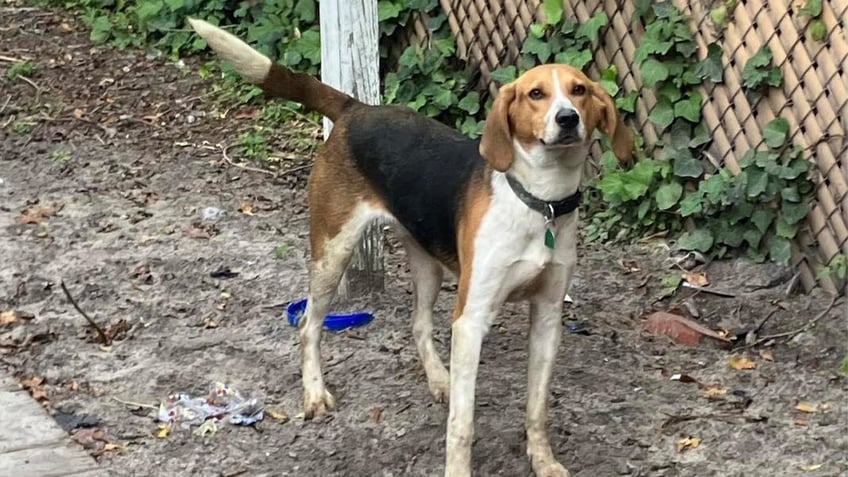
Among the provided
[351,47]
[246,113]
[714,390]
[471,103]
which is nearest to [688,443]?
[714,390]

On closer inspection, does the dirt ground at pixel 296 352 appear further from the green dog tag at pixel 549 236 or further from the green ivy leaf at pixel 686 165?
the green dog tag at pixel 549 236

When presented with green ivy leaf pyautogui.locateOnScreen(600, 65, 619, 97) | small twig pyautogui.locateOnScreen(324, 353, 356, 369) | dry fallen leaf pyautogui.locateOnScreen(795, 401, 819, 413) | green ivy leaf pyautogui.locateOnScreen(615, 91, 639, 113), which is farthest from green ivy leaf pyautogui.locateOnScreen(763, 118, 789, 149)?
small twig pyautogui.locateOnScreen(324, 353, 356, 369)

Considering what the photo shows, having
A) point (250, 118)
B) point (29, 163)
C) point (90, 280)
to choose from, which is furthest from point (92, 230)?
point (250, 118)

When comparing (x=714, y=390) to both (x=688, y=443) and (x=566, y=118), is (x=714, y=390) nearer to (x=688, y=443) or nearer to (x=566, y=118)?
(x=688, y=443)

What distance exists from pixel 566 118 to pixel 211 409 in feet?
6.20

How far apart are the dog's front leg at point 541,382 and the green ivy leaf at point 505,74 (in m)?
2.85

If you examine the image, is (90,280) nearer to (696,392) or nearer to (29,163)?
(29,163)

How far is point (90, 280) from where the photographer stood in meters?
6.04

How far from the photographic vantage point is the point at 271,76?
15.7 feet

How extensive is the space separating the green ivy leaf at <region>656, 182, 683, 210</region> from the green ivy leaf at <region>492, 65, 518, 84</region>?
1.18 metres

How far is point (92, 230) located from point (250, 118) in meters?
1.84

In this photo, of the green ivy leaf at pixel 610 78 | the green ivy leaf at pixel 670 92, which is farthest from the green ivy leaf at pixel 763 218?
the green ivy leaf at pixel 610 78

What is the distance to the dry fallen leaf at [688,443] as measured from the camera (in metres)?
4.36

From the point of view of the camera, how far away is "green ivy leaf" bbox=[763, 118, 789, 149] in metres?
5.50
